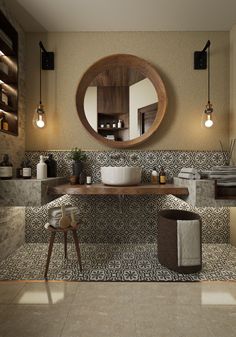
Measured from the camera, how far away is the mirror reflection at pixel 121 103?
2.58 meters

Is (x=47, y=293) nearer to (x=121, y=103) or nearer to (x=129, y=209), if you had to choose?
(x=129, y=209)

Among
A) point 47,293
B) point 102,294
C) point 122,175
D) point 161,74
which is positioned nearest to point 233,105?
point 161,74

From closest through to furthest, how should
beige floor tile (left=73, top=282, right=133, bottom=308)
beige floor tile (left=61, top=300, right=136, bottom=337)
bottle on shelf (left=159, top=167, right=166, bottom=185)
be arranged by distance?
beige floor tile (left=61, top=300, right=136, bottom=337) < beige floor tile (left=73, top=282, right=133, bottom=308) < bottle on shelf (left=159, top=167, right=166, bottom=185)

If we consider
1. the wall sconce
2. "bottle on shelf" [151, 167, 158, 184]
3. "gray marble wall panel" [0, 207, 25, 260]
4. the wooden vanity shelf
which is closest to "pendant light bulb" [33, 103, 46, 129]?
the wall sconce

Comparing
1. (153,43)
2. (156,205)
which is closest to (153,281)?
(156,205)

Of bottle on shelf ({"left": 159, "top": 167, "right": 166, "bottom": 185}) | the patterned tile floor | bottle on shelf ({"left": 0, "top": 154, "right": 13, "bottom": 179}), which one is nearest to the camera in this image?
the patterned tile floor

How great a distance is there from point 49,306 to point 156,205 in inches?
61.4

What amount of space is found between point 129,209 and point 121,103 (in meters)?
1.25

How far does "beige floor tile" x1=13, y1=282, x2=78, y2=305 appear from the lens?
5.07ft

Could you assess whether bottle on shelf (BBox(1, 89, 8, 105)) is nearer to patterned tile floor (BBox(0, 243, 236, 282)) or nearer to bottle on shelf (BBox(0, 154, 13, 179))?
bottle on shelf (BBox(0, 154, 13, 179))

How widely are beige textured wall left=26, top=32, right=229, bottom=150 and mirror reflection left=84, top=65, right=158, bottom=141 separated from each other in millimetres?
178

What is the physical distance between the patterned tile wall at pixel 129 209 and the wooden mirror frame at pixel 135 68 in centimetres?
15

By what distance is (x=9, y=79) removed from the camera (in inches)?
91.4

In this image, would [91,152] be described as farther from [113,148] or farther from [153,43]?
[153,43]
